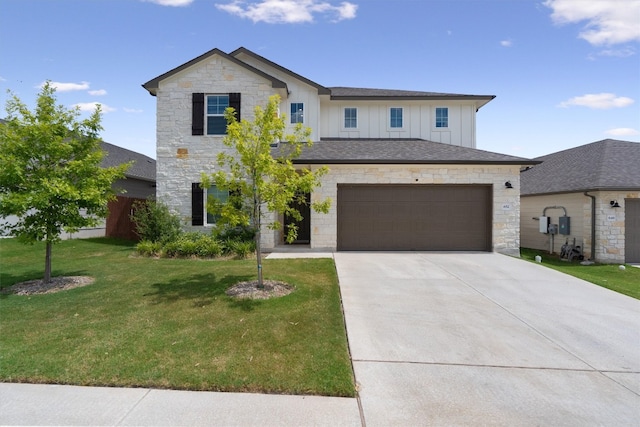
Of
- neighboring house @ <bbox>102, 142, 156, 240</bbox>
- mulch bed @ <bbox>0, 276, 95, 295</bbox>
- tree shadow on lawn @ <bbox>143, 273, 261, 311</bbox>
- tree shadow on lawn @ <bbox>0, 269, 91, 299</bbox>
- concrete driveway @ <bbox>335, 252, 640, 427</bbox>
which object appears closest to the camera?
concrete driveway @ <bbox>335, 252, 640, 427</bbox>

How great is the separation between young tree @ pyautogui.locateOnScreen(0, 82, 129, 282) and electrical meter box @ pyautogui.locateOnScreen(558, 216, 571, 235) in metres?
16.0

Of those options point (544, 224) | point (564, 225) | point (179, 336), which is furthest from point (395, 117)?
point (179, 336)

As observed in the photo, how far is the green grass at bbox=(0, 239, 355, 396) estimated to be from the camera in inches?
147

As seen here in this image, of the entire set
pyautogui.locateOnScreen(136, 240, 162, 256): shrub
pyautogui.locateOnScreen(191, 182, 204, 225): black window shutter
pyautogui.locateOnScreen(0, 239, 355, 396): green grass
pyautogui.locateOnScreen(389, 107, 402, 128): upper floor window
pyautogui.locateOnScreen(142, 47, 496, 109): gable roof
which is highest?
pyautogui.locateOnScreen(142, 47, 496, 109): gable roof

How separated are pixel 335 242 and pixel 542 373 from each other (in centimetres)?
821

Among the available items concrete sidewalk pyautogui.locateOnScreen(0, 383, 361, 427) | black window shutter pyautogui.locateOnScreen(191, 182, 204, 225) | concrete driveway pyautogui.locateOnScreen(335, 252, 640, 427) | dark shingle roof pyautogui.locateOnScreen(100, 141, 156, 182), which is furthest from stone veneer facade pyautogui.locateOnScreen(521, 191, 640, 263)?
dark shingle roof pyautogui.locateOnScreen(100, 141, 156, 182)

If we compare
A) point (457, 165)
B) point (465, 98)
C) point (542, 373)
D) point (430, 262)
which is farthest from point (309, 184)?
point (465, 98)

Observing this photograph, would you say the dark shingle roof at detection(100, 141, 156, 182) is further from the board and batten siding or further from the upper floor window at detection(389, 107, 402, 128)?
the upper floor window at detection(389, 107, 402, 128)

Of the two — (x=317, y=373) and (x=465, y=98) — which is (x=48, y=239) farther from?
(x=465, y=98)

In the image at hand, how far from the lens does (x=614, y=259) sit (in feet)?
→ 42.1

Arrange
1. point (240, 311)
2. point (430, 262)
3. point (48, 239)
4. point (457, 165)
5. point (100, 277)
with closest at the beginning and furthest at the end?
point (240, 311)
point (48, 239)
point (100, 277)
point (430, 262)
point (457, 165)

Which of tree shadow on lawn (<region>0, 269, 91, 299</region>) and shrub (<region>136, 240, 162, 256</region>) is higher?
shrub (<region>136, 240, 162, 256</region>)

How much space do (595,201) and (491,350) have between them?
11883 millimetres

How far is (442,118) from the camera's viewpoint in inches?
610
